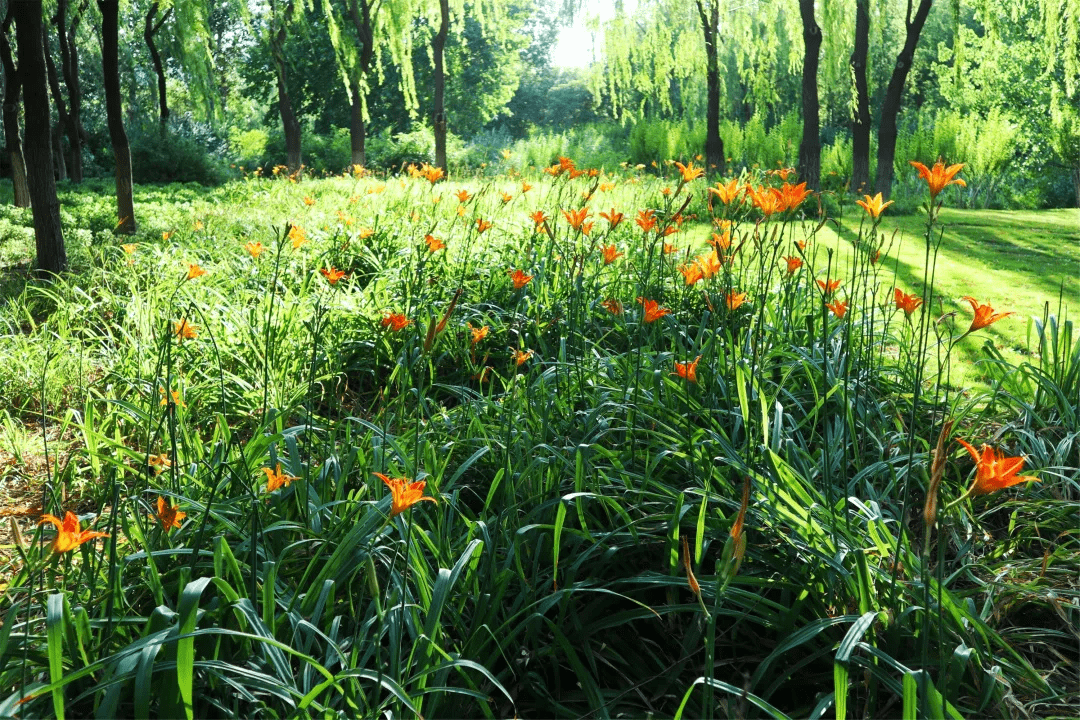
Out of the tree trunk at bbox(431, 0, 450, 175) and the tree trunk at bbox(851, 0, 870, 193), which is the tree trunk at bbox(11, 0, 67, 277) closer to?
the tree trunk at bbox(431, 0, 450, 175)

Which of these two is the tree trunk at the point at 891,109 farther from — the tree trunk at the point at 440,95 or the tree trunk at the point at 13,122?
the tree trunk at the point at 13,122

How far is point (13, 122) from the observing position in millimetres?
5914

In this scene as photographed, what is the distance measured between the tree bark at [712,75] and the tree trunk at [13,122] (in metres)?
7.41

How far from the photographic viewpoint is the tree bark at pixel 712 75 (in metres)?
10.0

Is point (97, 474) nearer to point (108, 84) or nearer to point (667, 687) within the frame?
point (667, 687)

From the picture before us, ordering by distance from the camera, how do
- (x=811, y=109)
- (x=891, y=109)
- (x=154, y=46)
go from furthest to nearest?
(x=154, y=46) < (x=891, y=109) < (x=811, y=109)

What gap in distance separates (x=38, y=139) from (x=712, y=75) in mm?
8846

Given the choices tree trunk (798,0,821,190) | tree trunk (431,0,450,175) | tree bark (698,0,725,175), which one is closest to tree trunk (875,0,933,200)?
tree trunk (798,0,821,190)

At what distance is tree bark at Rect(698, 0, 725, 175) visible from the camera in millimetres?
10039

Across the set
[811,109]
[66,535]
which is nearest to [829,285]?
[66,535]

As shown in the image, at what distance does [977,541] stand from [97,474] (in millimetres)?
2226

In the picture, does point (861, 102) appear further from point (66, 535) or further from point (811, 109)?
point (66, 535)

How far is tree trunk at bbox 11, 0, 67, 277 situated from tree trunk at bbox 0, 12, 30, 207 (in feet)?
4.48

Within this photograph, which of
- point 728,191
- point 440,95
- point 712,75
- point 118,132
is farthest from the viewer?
point 440,95
